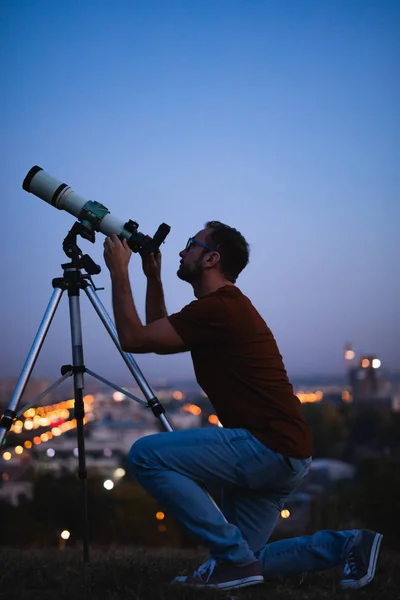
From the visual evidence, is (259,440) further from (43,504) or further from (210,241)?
(43,504)

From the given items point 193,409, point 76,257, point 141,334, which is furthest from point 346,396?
point 141,334

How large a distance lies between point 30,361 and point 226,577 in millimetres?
1316

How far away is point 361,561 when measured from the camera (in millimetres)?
2758

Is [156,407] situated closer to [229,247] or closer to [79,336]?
[79,336]

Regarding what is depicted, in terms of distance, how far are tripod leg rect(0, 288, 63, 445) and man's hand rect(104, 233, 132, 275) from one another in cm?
57

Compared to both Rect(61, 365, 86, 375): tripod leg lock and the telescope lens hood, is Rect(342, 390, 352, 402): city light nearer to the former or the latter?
Rect(61, 365, 86, 375): tripod leg lock

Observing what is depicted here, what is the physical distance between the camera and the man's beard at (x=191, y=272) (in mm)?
2947

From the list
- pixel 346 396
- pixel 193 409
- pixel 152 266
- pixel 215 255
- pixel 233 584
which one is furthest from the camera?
pixel 346 396

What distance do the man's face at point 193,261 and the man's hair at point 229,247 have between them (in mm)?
40

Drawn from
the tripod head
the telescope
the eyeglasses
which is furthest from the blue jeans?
the tripod head

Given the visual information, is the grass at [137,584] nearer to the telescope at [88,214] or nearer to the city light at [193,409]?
the telescope at [88,214]

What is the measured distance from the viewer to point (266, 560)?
2910mm

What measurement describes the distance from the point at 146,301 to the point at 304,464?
106 centimetres

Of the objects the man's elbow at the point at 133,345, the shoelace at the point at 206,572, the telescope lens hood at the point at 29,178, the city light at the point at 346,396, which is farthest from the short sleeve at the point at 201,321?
the city light at the point at 346,396
